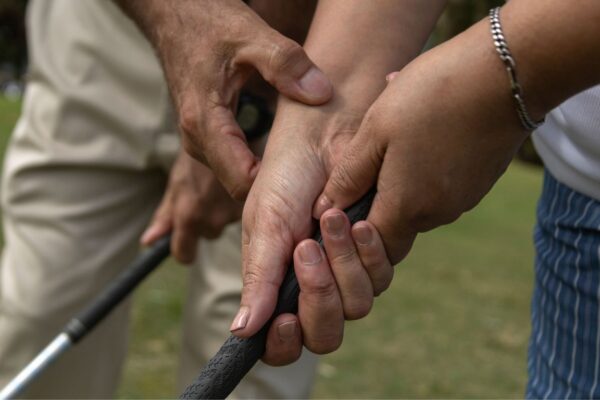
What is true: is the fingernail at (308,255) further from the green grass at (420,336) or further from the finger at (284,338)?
the green grass at (420,336)

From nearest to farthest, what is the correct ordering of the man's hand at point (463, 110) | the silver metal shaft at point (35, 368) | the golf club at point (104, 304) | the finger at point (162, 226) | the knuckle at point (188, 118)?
the man's hand at point (463, 110)
the knuckle at point (188, 118)
the silver metal shaft at point (35, 368)
the golf club at point (104, 304)
the finger at point (162, 226)

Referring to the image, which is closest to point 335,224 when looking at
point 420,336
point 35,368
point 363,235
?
point 363,235

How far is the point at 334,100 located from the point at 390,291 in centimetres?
376

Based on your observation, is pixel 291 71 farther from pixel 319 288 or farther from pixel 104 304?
pixel 104 304

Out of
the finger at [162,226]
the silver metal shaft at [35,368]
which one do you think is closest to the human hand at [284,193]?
the silver metal shaft at [35,368]

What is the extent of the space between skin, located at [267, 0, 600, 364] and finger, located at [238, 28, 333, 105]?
20 cm

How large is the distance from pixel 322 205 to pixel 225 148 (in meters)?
0.26

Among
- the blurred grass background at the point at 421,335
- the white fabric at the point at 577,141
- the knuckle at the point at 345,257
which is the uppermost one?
the white fabric at the point at 577,141

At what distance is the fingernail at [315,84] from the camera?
1521mm

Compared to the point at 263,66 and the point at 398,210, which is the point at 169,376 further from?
the point at 398,210

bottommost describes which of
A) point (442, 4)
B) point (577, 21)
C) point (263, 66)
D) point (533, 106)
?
point (263, 66)

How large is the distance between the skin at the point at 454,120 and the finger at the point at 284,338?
0.03m

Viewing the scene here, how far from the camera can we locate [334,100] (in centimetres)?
154

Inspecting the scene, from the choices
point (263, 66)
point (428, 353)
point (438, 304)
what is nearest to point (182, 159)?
point (263, 66)
